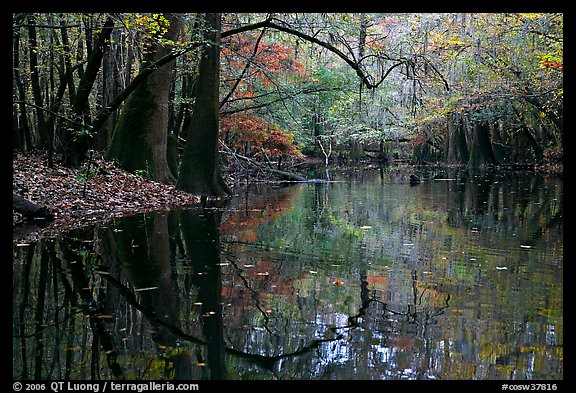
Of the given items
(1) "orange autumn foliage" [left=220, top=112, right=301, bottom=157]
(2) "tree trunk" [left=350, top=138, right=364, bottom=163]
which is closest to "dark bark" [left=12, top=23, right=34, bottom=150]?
(1) "orange autumn foliage" [left=220, top=112, right=301, bottom=157]

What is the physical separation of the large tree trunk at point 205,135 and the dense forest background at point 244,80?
1.3 inches

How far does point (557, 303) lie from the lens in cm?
478

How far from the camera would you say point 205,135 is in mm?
14938

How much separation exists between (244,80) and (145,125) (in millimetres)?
7815

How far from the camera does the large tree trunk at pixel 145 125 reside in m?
14.7

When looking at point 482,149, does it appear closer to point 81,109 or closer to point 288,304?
point 81,109

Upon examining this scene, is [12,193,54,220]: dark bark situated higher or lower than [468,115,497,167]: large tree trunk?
lower

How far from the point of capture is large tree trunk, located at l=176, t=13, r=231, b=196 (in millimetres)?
14852

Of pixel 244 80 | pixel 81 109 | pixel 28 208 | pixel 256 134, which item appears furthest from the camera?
pixel 256 134

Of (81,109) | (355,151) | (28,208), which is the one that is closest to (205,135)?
(81,109)

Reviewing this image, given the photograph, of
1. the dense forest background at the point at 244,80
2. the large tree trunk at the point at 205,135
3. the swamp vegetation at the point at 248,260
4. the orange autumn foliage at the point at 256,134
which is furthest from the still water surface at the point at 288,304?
the orange autumn foliage at the point at 256,134

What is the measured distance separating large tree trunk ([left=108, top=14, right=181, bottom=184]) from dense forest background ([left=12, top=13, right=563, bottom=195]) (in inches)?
1.3

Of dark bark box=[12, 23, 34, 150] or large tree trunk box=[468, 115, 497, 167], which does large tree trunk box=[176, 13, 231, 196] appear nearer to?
dark bark box=[12, 23, 34, 150]
